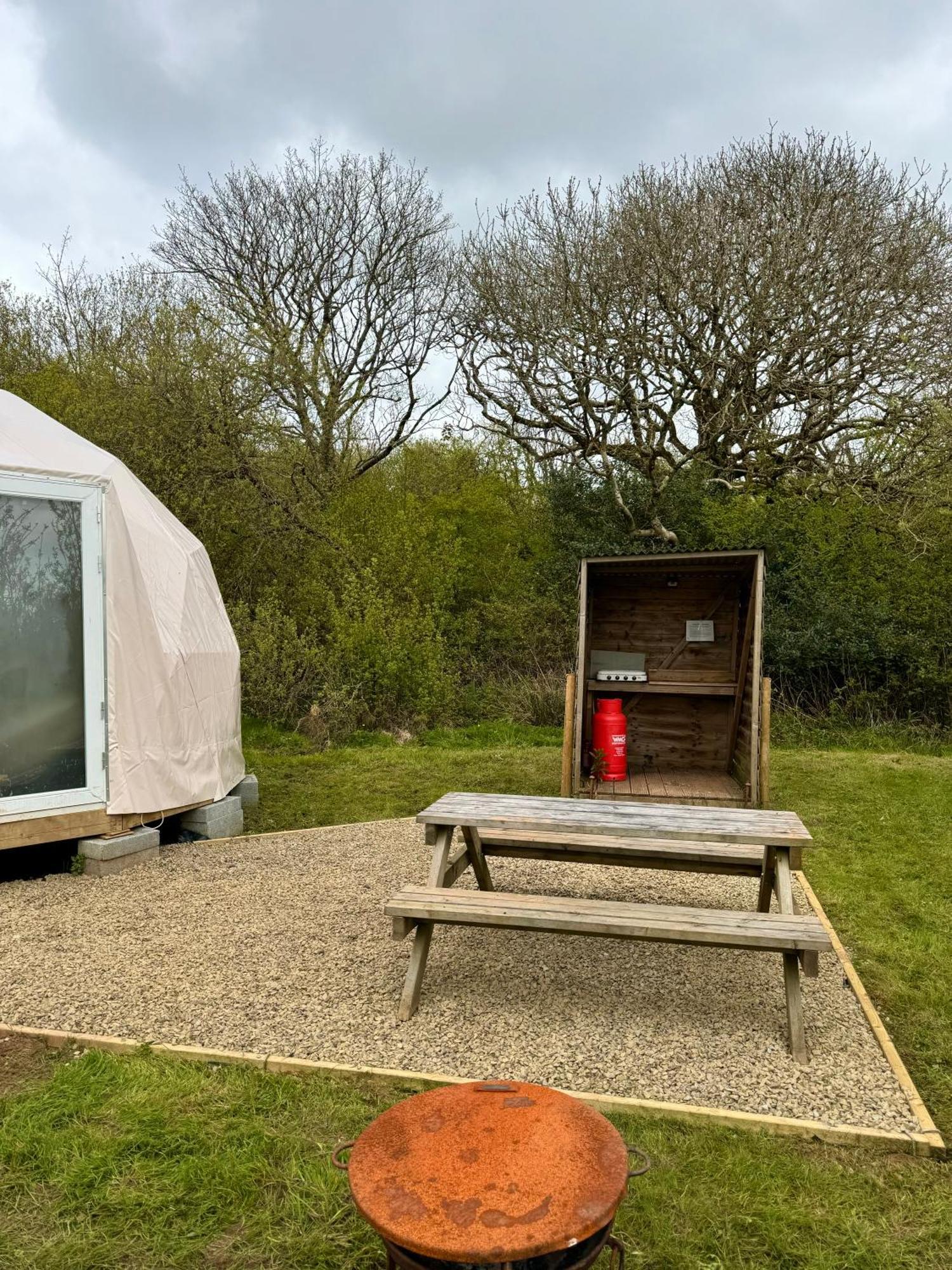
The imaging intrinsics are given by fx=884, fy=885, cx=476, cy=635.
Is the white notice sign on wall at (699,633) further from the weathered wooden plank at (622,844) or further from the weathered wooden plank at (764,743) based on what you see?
the weathered wooden plank at (622,844)

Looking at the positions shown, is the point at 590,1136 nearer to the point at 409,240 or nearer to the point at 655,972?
the point at 655,972

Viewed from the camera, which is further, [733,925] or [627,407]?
[627,407]

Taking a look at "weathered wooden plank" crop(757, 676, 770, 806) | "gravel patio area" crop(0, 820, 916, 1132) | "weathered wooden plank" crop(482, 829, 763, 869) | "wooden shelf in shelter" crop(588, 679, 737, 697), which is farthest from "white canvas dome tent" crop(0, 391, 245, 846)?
"weathered wooden plank" crop(757, 676, 770, 806)

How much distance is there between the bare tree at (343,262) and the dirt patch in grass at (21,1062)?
14.3 m

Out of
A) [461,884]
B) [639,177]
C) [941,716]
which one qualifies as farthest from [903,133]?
[461,884]

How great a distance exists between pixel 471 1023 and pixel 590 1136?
1811 millimetres

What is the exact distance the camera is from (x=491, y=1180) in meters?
1.84

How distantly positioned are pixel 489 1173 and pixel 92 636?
16.5ft

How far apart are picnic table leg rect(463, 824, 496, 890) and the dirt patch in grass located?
2088 mm

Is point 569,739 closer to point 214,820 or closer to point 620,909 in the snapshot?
point 214,820

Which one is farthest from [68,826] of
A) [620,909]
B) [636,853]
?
[620,909]

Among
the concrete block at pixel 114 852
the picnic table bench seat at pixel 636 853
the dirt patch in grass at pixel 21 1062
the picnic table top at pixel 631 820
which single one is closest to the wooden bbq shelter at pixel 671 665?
the picnic table bench seat at pixel 636 853

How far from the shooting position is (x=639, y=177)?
14680mm

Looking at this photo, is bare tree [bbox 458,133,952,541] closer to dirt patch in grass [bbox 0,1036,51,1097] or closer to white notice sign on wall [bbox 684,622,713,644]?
white notice sign on wall [bbox 684,622,713,644]
